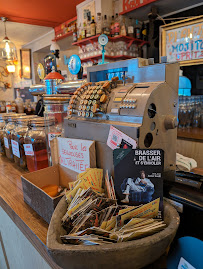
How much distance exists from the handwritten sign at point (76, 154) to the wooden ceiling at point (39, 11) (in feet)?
14.7

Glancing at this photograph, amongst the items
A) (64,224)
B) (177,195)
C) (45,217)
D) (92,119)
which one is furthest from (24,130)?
(177,195)

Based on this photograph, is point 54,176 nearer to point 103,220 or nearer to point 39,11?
point 103,220

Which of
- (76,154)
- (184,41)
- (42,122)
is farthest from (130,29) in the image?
(76,154)

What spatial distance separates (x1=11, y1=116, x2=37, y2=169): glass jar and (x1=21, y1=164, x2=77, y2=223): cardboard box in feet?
1.41

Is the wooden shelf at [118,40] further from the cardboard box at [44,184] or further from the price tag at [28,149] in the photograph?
the cardboard box at [44,184]

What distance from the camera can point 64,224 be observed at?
691 mm

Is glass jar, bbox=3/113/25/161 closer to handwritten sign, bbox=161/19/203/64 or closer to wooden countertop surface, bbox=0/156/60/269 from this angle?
wooden countertop surface, bbox=0/156/60/269

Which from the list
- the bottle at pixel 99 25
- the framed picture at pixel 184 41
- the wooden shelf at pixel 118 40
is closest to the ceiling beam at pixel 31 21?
the wooden shelf at pixel 118 40

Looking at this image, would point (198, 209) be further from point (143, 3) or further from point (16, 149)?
point (143, 3)

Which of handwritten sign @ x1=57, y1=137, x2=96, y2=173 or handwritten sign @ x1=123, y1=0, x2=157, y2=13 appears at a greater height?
handwritten sign @ x1=123, y1=0, x2=157, y2=13

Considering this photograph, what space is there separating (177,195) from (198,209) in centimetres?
8

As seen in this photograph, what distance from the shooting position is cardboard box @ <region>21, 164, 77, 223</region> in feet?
2.77

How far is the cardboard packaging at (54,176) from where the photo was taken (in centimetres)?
87

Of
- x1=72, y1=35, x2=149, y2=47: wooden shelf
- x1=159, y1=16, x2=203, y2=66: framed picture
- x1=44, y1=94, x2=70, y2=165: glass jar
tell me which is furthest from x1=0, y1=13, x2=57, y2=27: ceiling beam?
x1=44, y1=94, x2=70, y2=165: glass jar
